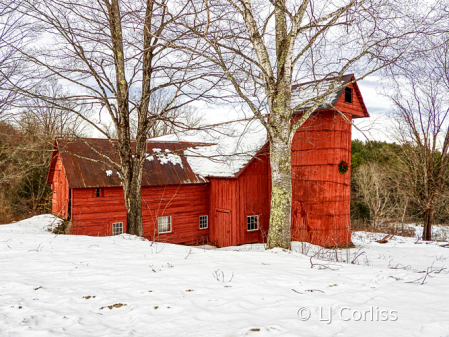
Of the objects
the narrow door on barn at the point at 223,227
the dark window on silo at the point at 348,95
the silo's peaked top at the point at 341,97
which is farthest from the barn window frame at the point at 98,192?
the dark window on silo at the point at 348,95

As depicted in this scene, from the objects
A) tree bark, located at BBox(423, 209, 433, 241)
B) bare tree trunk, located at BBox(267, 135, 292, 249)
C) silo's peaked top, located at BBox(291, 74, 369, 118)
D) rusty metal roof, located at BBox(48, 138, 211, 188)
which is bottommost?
tree bark, located at BBox(423, 209, 433, 241)

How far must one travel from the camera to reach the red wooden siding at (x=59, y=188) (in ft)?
48.7

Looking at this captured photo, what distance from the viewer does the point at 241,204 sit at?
613 inches

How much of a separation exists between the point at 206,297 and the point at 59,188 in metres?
15.6

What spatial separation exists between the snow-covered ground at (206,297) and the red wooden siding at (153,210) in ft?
26.9

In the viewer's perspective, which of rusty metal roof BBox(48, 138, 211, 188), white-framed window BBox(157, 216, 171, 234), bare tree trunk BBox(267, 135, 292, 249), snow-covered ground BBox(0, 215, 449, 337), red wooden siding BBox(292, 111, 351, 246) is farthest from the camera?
white-framed window BBox(157, 216, 171, 234)

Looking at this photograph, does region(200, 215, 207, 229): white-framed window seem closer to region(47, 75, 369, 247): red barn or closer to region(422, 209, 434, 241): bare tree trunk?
region(47, 75, 369, 247): red barn

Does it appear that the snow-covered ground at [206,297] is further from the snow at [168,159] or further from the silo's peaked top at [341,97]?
the snow at [168,159]

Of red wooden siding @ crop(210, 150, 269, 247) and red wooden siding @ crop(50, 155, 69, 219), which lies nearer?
red wooden siding @ crop(50, 155, 69, 219)

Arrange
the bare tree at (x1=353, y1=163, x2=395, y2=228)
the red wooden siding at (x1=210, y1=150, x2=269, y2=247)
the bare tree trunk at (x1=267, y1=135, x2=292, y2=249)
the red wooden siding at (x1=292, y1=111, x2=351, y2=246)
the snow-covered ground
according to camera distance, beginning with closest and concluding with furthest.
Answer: the snow-covered ground < the bare tree trunk at (x1=267, y1=135, x2=292, y2=249) < the red wooden siding at (x1=292, y1=111, x2=351, y2=246) < the red wooden siding at (x1=210, y1=150, x2=269, y2=247) < the bare tree at (x1=353, y1=163, x2=395, y2=228)

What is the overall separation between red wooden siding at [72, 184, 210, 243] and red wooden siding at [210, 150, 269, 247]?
132cm

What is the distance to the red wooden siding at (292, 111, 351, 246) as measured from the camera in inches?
543

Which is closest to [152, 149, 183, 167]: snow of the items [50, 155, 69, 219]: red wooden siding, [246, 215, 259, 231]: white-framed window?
[50, 155, 69, 219]: red wooden siding

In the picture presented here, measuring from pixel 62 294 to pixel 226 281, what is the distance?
210 centimetres
